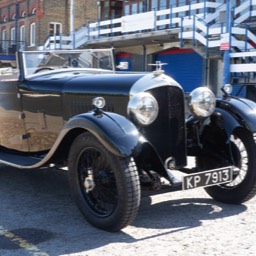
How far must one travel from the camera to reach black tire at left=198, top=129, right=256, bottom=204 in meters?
4.80

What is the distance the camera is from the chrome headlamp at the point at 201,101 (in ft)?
15.4

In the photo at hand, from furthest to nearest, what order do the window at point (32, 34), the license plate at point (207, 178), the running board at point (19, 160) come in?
the window at point (32, 34) → the running board at point (19, 160) → the license plate at point (207, 178)

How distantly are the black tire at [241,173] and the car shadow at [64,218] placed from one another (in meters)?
0.11

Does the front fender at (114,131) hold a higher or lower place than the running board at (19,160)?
higher

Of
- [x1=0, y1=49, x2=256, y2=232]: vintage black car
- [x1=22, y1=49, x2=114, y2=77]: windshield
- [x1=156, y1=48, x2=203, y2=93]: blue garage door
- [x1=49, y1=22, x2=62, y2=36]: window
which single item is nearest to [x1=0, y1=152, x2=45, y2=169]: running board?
[x1=0, y1=49, x2=256, y2=232]: vintage black car

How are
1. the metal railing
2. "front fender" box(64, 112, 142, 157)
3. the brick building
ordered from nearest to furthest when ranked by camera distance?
"front fender" box(64, 112, 142, 157), the brick building, the metal railing

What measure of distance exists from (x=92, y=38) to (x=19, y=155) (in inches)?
811

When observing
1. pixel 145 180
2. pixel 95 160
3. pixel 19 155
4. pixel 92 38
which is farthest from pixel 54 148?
pixel 92 38

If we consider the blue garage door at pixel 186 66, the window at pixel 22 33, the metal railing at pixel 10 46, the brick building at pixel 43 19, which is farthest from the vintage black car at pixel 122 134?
the window at pixel 22 33

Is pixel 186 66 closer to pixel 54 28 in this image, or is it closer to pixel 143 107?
pixel 54 28

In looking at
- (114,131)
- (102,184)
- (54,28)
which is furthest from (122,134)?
(54,28)

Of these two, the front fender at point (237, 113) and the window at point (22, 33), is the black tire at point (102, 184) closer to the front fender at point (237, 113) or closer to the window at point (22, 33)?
the front fender at point (237, 113)

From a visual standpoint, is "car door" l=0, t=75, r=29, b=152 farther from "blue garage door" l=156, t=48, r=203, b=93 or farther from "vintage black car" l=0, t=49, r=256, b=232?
"blue garage door" l=156, t=48, r=203, b=93

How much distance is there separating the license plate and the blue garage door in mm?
17088
